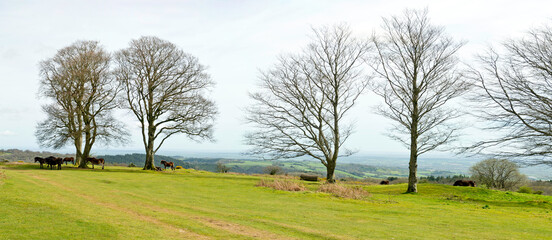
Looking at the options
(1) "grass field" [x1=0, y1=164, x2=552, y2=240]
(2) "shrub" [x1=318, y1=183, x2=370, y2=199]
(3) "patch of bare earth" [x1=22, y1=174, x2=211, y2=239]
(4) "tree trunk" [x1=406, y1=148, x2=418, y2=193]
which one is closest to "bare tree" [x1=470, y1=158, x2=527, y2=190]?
(4) "tree trunk" [x1=406, y1=148, x2=418, y2=193]

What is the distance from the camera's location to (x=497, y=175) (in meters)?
59.2

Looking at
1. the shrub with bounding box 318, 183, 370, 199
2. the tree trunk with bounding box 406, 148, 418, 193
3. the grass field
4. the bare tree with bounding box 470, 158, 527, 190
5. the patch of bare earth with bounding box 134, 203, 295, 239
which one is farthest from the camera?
the bare tree with bounding box 470, 158, 527, 190

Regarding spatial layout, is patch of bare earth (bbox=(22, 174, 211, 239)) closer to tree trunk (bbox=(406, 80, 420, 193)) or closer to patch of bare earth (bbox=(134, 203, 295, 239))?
patch of bare earth (bbox=(134, 203, 295, 239))

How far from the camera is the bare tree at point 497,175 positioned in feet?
188

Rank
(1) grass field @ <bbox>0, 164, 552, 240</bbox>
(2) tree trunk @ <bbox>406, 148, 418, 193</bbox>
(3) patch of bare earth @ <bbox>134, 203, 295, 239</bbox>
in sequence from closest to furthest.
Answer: (1) grass field @ <bbox>0, 164, 552, 240</bbox>
(3) patch of bare earth @ <bbox>134, 203, 295, 239</bbox>
(2) tree trunk @ <bbox>406, 148, 418, 193</bbox>

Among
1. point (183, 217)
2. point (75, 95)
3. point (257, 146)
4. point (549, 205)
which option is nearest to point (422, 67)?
point (549, 205)

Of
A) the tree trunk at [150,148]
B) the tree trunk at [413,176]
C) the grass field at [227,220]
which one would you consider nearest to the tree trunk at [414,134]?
the tree trunk at [413,176]

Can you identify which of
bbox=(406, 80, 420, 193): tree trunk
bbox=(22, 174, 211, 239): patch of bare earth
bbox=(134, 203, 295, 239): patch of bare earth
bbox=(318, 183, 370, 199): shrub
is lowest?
bbox=(22, 174, 211, 239): patch of bare earth

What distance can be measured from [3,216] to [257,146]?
25.9m

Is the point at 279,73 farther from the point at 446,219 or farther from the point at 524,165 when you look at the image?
the point at 446,219

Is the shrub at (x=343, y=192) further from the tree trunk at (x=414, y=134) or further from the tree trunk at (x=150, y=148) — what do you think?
the tree trunk at (x=150, y=148)

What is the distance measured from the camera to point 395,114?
30562 mm

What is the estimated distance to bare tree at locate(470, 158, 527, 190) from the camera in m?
57.3

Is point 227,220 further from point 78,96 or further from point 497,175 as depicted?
point 497,175
